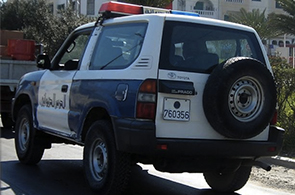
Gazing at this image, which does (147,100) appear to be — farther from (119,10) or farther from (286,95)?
(286,95)

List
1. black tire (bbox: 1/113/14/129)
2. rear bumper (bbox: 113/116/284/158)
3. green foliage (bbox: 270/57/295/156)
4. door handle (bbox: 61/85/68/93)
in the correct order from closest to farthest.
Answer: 1. rear bumper (bbox: 113/116/284/158)
2. door handle (bbox: 61/85/68/93)
3. green foliage (bbox: 270/57/295/156)
4. black tire (bbox: 1/113/14/129)

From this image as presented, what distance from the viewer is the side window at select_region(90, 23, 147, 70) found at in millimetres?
5137

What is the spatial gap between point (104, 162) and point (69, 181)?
134cm

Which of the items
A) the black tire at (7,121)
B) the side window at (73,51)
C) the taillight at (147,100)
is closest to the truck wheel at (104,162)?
the taillight at (147,100)

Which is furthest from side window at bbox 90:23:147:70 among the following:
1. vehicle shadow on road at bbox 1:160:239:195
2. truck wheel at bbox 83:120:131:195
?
vehicle shadow on road at bbox 1:160:239:195

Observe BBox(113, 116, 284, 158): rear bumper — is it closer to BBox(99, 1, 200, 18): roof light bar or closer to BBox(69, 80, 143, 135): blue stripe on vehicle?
BBox(69, 80, 143, 135): blue stripe on vehicle

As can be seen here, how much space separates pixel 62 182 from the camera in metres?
6.34

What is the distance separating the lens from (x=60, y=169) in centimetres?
729

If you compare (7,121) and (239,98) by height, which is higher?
(239,98)

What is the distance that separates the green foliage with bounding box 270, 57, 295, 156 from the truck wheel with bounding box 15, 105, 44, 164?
4.82 m

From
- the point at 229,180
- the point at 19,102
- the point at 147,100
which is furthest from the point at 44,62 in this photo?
the point at 229,180

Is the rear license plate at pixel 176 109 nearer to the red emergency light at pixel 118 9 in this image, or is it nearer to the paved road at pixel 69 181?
the paved road at pixel 69 181

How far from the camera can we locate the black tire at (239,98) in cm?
476

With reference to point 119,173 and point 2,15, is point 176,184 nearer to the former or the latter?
point 119,173
